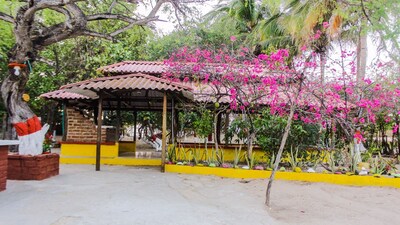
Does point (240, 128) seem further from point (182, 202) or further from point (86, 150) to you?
point (86, 150)

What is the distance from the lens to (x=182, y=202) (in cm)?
574

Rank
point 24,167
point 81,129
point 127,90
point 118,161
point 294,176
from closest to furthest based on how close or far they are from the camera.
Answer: point 24,167
point 294,176
point 127,90
point 118,161
point 81,129

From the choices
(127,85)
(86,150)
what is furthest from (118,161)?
(127,85)

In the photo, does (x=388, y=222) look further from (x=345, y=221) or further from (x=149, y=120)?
(x=149, y=120)

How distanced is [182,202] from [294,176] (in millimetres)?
3696

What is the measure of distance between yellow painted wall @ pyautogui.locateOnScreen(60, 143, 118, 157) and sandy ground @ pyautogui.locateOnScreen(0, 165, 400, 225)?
305 cm

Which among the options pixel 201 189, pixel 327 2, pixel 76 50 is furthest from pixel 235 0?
pixel 201 189

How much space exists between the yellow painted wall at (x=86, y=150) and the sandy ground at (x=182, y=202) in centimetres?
305

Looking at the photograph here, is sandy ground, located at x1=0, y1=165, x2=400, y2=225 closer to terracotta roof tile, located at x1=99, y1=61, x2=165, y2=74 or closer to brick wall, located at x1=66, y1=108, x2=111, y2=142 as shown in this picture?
brick wall, located at x1=66, y1=108, x2=111, y2=142

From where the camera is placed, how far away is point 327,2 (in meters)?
13.0

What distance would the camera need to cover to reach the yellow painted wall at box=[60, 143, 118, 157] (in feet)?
37.9

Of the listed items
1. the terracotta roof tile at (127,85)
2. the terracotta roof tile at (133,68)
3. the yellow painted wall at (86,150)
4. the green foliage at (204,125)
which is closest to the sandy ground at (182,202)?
the green foliage at (204,125)

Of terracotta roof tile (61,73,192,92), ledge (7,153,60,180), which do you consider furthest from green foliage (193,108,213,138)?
ledge (7,153,60,180)

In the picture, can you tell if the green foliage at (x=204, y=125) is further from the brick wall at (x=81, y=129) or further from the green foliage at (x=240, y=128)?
the brick wall at (x=81, y=129)
